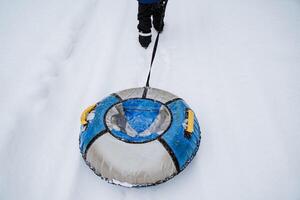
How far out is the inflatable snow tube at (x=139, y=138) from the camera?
4.79 feet

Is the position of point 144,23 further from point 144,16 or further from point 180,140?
point 180,140

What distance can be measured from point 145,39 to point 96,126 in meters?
1.27

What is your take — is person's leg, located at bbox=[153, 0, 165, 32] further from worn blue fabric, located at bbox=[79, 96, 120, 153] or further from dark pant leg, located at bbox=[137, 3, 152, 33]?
worn blue fabric, located at bbox=[79, 96, 120, 153]

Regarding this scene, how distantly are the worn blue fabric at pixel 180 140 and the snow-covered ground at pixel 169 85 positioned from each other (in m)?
0.19

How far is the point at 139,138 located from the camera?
1.52m

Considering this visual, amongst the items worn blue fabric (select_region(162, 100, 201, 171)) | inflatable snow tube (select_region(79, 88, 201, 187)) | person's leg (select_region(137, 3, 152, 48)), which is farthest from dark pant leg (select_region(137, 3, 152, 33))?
worn blue fabric (select_region(162, 100, 201, 171))

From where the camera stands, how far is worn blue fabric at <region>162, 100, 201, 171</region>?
59.5 inches

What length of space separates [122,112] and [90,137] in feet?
0.87

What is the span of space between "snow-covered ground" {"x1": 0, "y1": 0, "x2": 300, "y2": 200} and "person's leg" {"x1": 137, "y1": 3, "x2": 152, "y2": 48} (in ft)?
0.32

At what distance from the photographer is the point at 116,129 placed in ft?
5.18

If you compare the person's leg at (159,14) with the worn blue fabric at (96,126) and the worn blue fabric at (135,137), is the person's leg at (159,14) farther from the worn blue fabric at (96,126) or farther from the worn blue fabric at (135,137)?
the worn blue fabric at (135,137)

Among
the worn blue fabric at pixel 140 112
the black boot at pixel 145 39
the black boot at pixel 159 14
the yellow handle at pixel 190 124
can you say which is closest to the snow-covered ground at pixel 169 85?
the black boot at pixel 145 39
